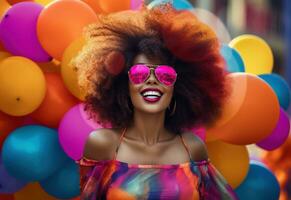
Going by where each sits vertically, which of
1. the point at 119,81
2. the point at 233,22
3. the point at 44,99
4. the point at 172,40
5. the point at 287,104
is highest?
the point at 172,40

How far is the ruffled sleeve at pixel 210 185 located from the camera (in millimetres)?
2598

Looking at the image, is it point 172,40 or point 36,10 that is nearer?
point 172,40

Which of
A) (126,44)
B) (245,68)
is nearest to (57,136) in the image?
(126,44)

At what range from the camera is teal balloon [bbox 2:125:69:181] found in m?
3.15

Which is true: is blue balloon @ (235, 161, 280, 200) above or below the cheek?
below

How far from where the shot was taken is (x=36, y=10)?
3.30m

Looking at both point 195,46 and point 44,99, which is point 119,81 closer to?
point 195,46

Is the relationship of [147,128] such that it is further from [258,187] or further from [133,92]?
[258,187]

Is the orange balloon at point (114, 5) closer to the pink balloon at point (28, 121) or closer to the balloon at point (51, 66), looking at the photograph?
the balloon at point (51, 66)

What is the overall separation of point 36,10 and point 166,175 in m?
1.28

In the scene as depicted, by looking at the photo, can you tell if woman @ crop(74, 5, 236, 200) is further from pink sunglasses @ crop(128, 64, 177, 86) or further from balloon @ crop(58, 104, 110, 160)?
balloon @ crop(58, 104, 110, 160)

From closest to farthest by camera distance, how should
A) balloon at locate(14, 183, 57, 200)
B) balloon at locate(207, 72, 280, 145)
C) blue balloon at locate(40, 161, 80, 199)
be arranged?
1. balloon at locate(207, 72, 280, 145)
2. blue balloon at locate(40, 161, 80, 199)
3. balloon at locate(14, 183, 57, 200)

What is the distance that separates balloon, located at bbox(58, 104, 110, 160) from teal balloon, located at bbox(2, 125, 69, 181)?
0.10 meters

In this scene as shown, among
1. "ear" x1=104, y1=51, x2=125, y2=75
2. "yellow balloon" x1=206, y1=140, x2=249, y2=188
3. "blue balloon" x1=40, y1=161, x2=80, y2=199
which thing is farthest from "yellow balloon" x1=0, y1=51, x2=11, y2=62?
"yellow balloon" x1=206, y1=140, x2=249, y2=188
